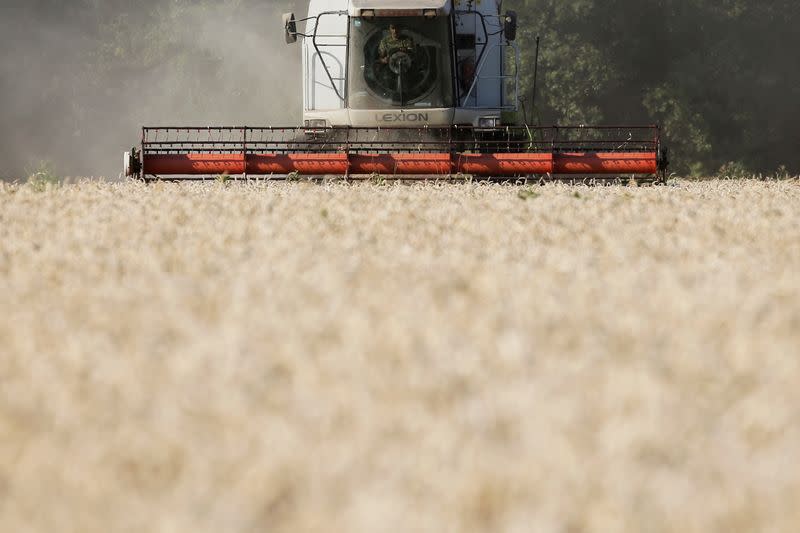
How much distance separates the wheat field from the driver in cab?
1004 cm

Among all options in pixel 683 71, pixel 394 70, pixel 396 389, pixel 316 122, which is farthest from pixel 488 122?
pixel 683 71

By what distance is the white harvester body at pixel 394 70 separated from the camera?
52.5 ft

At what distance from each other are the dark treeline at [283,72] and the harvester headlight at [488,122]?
673 inches

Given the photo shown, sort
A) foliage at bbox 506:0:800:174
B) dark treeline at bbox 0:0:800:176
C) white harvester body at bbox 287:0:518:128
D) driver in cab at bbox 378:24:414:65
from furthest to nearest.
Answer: dark treeline at bbox 0:0:800:176, foliage at bbox 506:0:800:174, driver in cab at bbox 378:24:414:65, white harvester body at bbox 287:0:518:128

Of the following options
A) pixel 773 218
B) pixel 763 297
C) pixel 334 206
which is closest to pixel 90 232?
pixel 334 206

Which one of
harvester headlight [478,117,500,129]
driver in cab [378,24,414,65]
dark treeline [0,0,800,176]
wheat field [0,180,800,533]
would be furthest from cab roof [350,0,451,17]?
dark treeline [0,0,800,176]

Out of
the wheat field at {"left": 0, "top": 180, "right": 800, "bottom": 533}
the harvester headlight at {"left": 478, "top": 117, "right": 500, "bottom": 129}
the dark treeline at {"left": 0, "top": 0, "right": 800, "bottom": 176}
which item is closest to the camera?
the wheat field at {"left": 0, "top": 180, "right": 800, "bottom": 533}

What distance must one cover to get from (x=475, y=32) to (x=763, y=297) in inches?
493

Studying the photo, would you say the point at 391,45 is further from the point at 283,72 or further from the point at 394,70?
the point at 283,72

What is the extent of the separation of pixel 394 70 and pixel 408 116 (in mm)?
684

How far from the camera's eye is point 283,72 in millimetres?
37781

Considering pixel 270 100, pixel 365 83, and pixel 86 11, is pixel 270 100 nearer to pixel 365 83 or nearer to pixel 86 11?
pixel 86 11

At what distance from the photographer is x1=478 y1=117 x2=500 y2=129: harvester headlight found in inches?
624

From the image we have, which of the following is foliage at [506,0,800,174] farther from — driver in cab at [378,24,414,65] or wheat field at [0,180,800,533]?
wheat field at [0,180,800,533]
